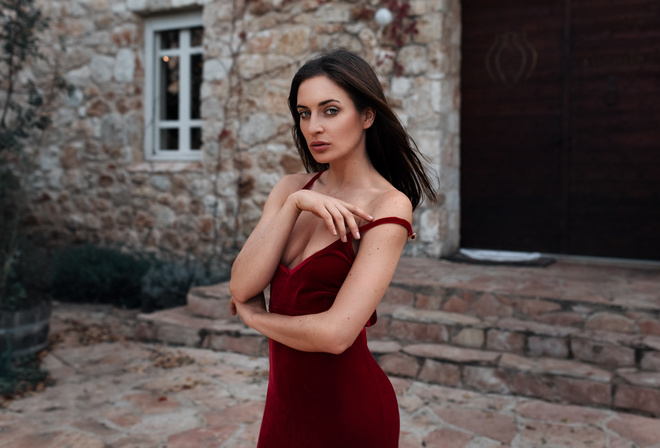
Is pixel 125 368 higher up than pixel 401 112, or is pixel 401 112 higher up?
pixel 401 112

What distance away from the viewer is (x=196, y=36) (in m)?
6.70

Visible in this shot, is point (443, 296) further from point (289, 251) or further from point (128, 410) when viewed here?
point (289, 251)

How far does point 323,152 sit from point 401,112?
420cm

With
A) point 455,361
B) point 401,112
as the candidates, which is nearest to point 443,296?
point 455,361

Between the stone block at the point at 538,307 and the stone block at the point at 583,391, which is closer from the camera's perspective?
the stone block at the point at 583,391

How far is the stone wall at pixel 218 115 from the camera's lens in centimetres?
548

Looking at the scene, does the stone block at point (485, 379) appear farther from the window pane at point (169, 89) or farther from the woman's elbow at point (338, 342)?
the window pane at point (169, 89)

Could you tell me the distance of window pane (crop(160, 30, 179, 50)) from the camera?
6.80 meters

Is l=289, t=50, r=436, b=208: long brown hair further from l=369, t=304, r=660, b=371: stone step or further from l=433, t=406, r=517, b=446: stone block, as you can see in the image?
l=369, t=304, r=660, b=371: stone step

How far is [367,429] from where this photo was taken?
143 centimetres

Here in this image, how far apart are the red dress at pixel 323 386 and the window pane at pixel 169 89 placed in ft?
19.1

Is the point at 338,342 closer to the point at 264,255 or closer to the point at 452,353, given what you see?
the point at 264,255

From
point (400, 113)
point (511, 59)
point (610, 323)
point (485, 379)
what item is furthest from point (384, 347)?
point (511, 59)

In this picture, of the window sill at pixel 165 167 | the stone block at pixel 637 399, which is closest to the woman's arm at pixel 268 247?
the stone block at pixel 637 399
